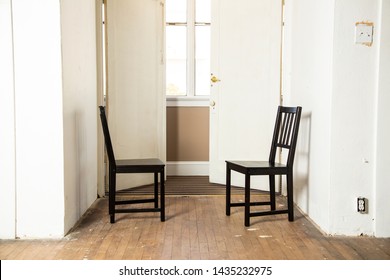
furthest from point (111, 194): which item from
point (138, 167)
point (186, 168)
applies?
point (186, 168)

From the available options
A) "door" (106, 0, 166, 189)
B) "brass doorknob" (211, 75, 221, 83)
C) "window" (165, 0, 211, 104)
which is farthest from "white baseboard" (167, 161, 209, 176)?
"brass doorknob" (211, 75, 221, 83)

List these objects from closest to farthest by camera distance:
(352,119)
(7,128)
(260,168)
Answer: (7,128) → (352,119) → (260,168)

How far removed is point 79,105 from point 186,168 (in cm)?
233

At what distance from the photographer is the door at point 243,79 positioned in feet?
13.9

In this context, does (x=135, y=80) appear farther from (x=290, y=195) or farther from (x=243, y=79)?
(x=290, y=195)

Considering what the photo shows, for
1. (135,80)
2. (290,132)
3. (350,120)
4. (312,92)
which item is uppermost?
(135,80)

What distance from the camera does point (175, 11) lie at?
530 cm

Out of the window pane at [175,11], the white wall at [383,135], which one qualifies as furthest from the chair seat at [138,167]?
the window pane at [175,11]

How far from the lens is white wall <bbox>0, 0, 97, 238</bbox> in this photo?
8.80 feet

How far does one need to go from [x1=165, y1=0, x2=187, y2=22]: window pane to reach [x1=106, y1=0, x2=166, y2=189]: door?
1.79 ft

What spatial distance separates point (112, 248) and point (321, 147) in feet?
4.99

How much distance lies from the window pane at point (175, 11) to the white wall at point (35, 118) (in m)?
2.54

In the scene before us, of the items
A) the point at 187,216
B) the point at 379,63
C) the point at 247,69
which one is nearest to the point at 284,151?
the point at 247,69

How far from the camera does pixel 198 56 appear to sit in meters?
5.36
